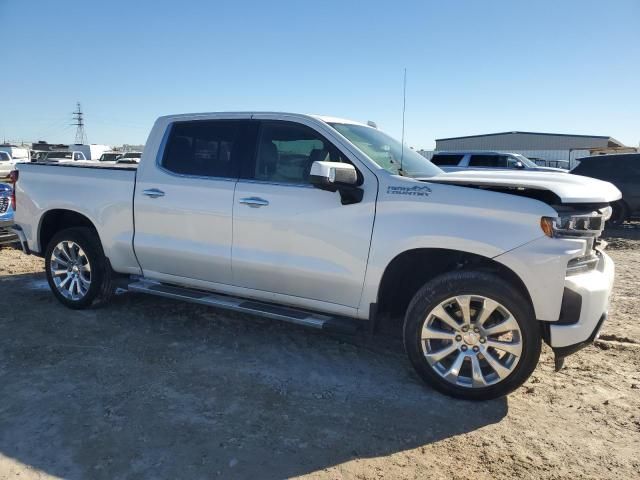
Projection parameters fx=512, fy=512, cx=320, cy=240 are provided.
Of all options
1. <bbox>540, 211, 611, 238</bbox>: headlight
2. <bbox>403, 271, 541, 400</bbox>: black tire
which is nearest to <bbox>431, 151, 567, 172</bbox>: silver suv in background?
<bbox>540, 211, 611, 238</bbox>: headlight

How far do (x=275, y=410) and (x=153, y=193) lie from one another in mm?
2389

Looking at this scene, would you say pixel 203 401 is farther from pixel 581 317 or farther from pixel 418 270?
pixel 581 317

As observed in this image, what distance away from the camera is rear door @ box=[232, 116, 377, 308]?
3812mm

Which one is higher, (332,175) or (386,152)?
(386,152)

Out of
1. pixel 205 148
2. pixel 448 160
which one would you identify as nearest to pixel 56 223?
pixel 205 148

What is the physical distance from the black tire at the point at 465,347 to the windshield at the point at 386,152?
1001mm

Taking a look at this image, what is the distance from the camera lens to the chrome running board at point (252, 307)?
154 inches

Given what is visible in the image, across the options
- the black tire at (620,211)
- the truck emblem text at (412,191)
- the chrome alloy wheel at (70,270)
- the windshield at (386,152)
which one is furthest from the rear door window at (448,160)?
the truck emblem text at (412,191)

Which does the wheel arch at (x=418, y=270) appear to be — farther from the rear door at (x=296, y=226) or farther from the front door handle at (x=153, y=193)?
the front door handle at (x=153, y=193)

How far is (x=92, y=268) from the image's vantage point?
16.8 feet

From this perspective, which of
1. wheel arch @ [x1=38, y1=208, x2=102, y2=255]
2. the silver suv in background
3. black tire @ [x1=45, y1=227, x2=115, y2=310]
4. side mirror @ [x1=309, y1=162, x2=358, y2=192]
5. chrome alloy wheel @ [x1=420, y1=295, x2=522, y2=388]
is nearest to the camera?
chrome alloy wheel @ [x1=420, y1=295, x2=522, y2=388]

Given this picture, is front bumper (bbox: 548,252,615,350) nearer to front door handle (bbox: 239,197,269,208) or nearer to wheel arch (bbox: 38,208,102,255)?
front door handle (bbox: 239,197,269,208)

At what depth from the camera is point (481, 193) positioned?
343 cm

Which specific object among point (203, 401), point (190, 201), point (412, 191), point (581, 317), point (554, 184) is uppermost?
point (554, 184)
